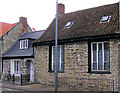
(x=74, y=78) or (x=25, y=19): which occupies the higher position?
(x=25, y=19)

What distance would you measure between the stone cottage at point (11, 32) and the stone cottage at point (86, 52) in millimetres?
7825

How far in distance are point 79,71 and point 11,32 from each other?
46.9 feet

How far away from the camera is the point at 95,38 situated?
14.3 m

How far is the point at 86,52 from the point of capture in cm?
1488

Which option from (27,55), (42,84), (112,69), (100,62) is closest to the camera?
(112,69)

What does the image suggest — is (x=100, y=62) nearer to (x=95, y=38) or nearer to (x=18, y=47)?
(x=95, y=38)

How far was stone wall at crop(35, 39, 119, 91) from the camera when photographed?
44.1 ft

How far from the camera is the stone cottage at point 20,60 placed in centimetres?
2094

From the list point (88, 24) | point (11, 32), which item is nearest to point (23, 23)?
point (11, 32)

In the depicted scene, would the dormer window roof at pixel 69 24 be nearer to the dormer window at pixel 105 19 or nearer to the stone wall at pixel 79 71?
the stone wall at pixel 79 71

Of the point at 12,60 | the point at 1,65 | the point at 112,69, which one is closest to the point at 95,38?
the point at 112,69

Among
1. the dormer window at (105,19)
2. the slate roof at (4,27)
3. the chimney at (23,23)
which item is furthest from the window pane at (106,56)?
the slate roof at (4,27)

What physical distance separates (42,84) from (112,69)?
296 inches

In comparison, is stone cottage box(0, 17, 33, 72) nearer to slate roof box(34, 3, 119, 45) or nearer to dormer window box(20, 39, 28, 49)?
dormer window box(20, 39, 28, 49)
